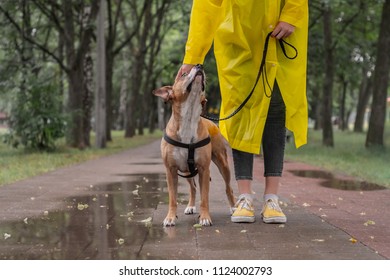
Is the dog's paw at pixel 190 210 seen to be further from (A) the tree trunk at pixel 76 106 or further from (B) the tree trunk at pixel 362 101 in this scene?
(B) the tree trunk at pixel 362 101

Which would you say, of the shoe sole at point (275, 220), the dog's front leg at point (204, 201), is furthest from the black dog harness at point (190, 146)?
the shoe sole at point (275, 220)

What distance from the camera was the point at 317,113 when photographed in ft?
153

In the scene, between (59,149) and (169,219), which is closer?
(169,219)

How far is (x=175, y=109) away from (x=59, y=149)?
12766 mm

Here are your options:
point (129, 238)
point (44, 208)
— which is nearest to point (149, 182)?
point (44, 208)

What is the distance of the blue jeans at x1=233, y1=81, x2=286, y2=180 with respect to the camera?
16.8 ft

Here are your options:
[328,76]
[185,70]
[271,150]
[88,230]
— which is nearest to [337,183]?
[271,150]

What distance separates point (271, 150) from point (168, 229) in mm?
1268

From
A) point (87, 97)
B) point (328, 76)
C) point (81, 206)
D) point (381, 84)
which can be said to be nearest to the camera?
point (81, 206)

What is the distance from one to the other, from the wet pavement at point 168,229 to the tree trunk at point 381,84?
906 cm

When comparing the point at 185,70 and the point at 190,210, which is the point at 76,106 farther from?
the point at 185,70

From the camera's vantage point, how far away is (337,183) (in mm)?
8984

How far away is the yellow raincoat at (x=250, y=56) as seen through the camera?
4.87 m
